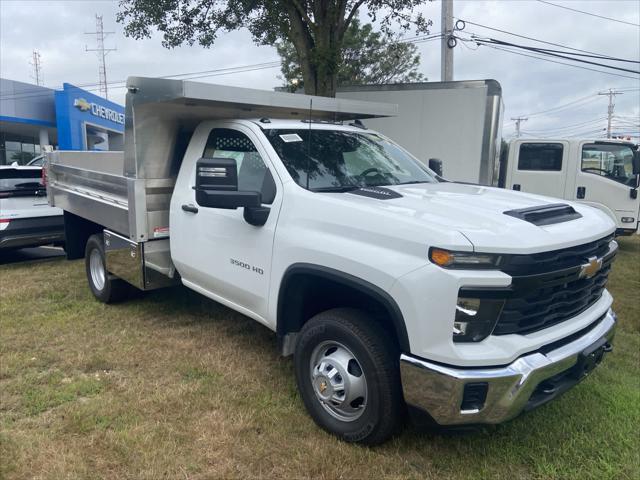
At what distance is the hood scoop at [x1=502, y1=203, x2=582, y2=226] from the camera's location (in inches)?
116

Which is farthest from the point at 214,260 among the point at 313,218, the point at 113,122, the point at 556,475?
the point at 113,122

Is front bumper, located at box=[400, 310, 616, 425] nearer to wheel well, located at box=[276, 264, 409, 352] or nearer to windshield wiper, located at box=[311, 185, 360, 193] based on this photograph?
wheel well, located at box=[276, 264, 409, 352]

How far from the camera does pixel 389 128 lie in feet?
32.8

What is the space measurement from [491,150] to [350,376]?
6926mm

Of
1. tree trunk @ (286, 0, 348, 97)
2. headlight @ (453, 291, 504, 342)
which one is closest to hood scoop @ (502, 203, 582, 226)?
headlight @ (453, 291, 504, 342)

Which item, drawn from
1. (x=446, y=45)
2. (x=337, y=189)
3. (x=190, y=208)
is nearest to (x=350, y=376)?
(x=337, y=189)

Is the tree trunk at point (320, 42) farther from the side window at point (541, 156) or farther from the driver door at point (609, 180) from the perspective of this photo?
the driver door at point (609, 180)

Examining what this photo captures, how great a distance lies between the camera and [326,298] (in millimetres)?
3613

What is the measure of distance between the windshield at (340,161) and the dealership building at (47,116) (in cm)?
2279

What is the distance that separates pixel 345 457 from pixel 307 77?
7635mm

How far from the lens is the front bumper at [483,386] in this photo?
2592 mm

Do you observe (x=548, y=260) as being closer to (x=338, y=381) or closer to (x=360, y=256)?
(x=360, y=256)

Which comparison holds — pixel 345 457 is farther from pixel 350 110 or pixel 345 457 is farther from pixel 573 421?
pixel 350 110

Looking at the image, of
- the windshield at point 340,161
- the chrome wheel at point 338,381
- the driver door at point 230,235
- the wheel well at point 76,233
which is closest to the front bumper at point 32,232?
the wheel well at point 76,233
